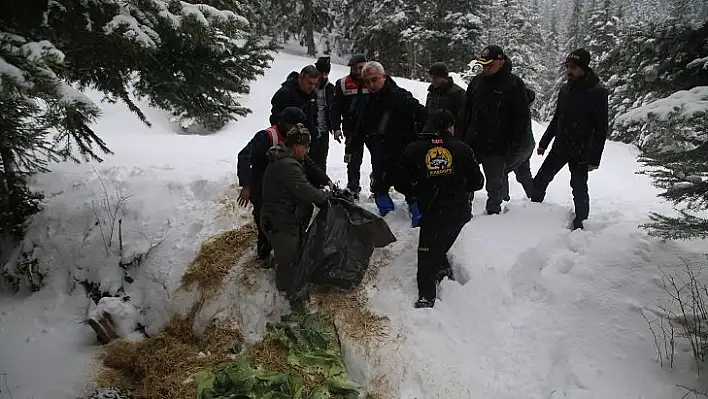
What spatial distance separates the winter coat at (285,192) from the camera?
177 inches

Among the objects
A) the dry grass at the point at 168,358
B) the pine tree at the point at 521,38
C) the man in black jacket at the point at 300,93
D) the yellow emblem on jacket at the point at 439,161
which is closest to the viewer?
the yellow emblem on jacket at the point at 439,161

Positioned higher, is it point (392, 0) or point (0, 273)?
point (392, 0)

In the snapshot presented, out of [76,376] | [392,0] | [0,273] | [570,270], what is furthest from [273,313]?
[392,0]

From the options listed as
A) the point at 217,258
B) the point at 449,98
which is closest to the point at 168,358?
the point at 217,258

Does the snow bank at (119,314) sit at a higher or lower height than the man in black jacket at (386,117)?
lower

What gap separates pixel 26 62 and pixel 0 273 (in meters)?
4.65

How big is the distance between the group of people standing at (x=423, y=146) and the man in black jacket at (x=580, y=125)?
0.04 feet

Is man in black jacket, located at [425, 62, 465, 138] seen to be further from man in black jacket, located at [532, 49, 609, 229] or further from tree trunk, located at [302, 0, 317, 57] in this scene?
tree trunk, located at [302, 0, 317, 57]

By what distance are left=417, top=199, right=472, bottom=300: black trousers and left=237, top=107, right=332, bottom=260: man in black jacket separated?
3.97 feet

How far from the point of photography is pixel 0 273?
6.50 m

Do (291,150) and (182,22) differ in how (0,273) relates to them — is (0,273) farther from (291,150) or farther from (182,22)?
(291,150)

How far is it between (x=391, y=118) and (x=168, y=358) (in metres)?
3.60

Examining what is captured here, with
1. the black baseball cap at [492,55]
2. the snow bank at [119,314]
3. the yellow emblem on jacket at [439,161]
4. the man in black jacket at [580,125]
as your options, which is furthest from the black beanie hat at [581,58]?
the snow bank at [119,314]

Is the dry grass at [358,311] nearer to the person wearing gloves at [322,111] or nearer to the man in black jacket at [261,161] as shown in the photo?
the man in black jacket at [261,161]
